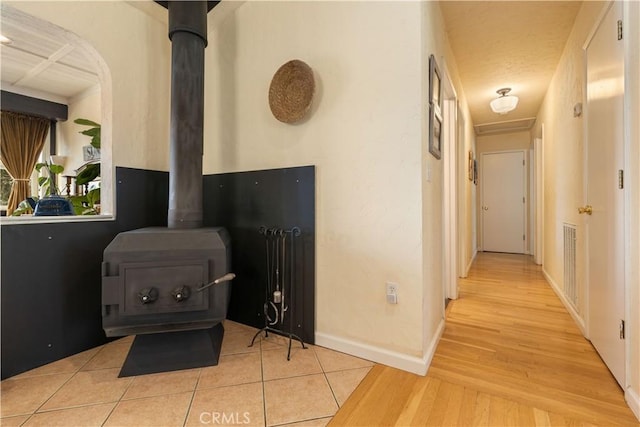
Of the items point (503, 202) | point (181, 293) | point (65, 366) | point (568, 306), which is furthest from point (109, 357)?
point (503, 202)

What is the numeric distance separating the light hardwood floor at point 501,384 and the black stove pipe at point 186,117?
146 cm

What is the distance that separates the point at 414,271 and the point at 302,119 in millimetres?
1212

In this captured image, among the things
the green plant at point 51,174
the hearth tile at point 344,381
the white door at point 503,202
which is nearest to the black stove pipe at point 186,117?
the green plant at point 51,174

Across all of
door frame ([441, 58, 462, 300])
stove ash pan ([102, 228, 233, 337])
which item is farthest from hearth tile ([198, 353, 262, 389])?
door frame ([441, 58, 462, 300])

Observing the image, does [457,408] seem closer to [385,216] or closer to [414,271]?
[414,271]

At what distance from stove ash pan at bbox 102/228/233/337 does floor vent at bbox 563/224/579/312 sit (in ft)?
9.13

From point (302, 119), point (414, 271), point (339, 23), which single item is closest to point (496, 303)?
point (414, 271)

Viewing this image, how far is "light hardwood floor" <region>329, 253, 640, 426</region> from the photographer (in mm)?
1239

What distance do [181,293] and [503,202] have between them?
5.86 m

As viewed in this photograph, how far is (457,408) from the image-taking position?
4.24 ft

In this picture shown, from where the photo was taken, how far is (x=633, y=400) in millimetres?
1279

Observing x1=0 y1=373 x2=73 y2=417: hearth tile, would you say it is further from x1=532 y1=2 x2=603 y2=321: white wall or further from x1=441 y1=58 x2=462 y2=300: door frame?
x1=532 y1=2 x2=603 y2=321: white wall

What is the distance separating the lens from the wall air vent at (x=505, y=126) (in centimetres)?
481

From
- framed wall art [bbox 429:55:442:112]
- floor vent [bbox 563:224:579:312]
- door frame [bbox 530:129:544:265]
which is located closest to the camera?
framed wall art [bbox 429:55:442:112]
